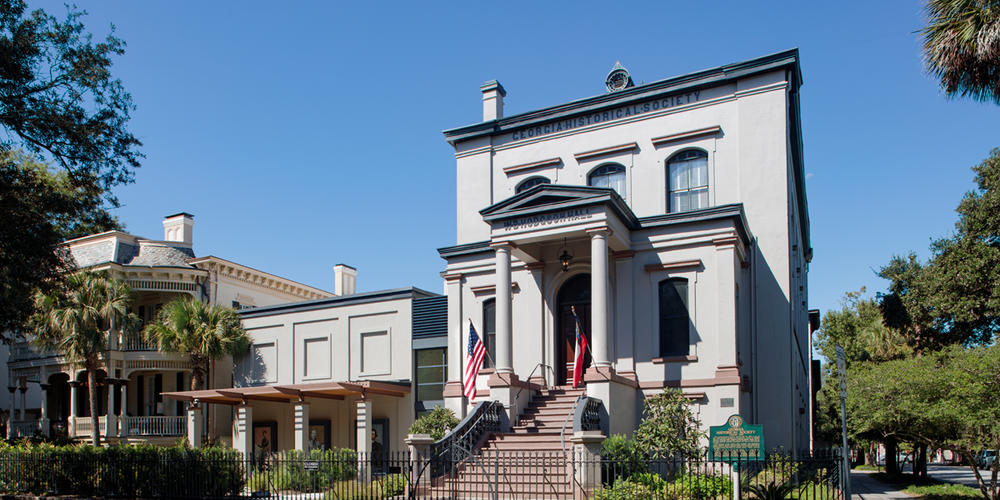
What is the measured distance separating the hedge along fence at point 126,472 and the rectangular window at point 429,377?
31.3 feet

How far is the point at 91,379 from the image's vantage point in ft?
104

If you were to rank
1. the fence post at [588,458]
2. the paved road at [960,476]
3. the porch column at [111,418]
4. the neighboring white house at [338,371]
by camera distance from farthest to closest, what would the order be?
the paved road at [960,476], the porch column at [111,418], the neighboring white house at [338,371], the fence post at [588,458]

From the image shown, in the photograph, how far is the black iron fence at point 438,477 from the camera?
15039 millimetres

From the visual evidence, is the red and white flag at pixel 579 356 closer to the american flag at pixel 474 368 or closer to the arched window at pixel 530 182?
the american flag at pixel 474 368

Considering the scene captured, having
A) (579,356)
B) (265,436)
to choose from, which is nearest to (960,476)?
(579,356)

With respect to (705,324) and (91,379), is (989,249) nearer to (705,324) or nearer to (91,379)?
(705,324)

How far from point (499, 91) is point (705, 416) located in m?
13.3

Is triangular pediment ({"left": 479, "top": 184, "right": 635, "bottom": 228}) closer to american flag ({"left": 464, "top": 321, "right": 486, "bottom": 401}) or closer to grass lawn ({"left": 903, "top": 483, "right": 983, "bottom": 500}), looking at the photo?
american flag ({"left": 464, "top": 321, "right": 486, "bottom": 401})

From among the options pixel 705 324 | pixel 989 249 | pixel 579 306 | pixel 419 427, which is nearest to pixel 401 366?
pixel 419 427

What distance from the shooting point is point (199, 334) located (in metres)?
31.6

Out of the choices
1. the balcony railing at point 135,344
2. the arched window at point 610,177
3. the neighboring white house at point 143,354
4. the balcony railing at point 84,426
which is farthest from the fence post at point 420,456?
the balcony railing at point 84,426

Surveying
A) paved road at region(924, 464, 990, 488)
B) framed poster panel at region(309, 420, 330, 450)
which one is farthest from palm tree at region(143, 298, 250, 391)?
paved road at region(924, 464, 990, 488)

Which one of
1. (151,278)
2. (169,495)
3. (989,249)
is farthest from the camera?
(151,278)

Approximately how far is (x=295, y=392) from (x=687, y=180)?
14.3 meters
